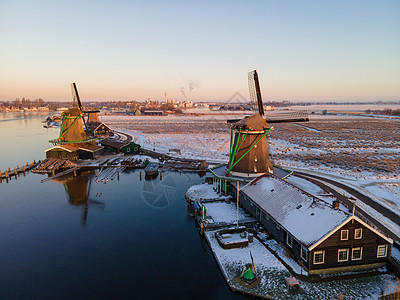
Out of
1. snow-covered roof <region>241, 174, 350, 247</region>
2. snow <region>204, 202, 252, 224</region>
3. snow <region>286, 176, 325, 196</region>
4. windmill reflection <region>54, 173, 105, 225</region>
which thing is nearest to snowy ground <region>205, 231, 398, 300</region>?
snow-covered roof <region>241, 174, 350, 247</region>

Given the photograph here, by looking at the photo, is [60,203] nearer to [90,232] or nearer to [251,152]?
[90,232]

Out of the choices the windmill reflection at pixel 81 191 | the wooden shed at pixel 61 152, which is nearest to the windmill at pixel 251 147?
the windmill reflection at pixel 81 191

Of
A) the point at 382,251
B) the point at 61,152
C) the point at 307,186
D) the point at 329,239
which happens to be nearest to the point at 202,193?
the point at 307,186

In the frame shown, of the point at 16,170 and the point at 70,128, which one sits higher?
the point at 70,128

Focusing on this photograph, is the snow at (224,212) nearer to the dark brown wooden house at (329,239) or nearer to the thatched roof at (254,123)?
the dark brown wooden house at (329,239)

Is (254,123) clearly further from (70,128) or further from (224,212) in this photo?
(70,128)

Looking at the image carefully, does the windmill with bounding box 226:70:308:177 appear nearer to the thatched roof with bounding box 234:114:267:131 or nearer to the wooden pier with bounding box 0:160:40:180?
the thatched roof with bounding box 234:114:267:131

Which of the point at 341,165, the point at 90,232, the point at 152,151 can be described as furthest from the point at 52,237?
the point at 341,165
